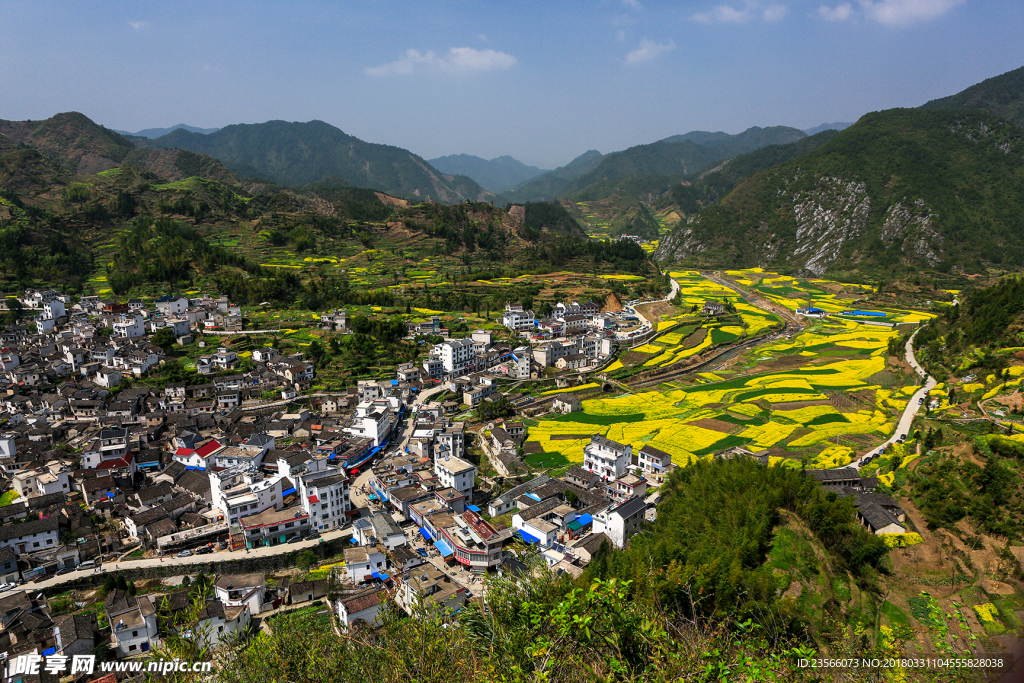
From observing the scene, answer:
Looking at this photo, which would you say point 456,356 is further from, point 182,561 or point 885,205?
point 885,205

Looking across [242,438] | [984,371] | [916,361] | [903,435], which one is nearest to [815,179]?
[916,361]

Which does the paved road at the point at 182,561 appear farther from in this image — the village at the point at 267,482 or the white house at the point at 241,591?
the white house at the point at 241,591

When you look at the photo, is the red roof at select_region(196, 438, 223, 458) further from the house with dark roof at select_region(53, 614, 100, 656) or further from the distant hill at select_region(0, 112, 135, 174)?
the distant hill at select_region(0, 112, 135, 174)

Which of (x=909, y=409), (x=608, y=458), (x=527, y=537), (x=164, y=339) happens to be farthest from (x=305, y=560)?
(x=909, y=409)

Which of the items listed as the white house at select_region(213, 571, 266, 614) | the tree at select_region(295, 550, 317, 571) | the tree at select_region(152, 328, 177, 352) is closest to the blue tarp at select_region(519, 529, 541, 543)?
the tree at select_region(295, 550, 317, 571)

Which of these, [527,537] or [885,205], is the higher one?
[885,205]

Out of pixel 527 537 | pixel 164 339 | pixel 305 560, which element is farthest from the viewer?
pixel 164 339

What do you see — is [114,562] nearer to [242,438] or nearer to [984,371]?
[242,438]
